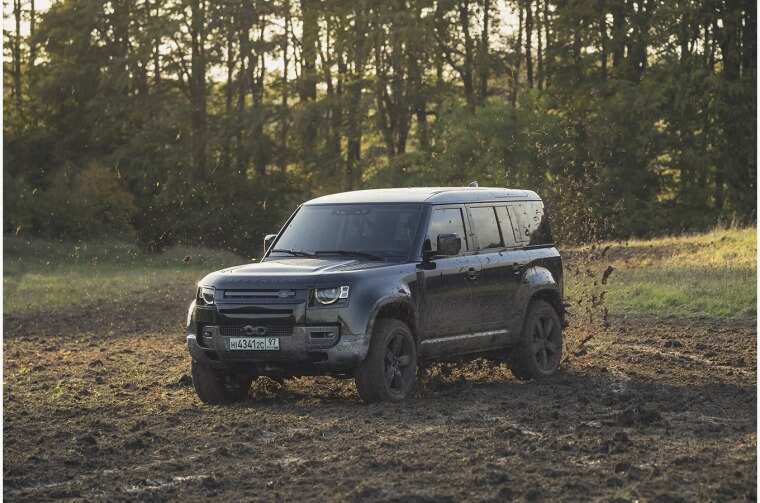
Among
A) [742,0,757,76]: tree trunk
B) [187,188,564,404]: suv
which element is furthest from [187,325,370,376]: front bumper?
[742,0,757,76]: tree trunk

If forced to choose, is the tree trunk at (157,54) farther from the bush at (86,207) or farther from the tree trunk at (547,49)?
the tree trunk at (547,49)

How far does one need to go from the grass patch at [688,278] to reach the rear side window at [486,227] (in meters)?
7.87

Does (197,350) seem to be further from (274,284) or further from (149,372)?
(149,372)

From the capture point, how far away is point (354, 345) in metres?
11.3

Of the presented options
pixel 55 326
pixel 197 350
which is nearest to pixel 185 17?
pixel 55 326

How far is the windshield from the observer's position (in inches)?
484

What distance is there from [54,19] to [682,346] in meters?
44.7

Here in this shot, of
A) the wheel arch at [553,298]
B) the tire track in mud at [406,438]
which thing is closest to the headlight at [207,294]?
the tire track in mud at [406,438]

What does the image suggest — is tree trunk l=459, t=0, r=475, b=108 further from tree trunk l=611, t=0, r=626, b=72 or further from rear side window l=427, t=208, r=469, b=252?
rear side window l=427, t=208, r=469, b=252

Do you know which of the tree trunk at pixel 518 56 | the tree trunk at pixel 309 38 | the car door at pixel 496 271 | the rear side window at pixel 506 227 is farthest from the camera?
the tree trunk at pixel 309 38

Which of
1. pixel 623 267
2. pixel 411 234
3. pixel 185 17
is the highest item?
pixel 185 17

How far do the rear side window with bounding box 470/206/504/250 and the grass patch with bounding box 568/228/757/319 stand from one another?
787cm

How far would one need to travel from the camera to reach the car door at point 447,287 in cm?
1220

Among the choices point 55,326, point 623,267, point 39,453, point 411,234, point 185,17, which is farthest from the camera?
point 185,17
